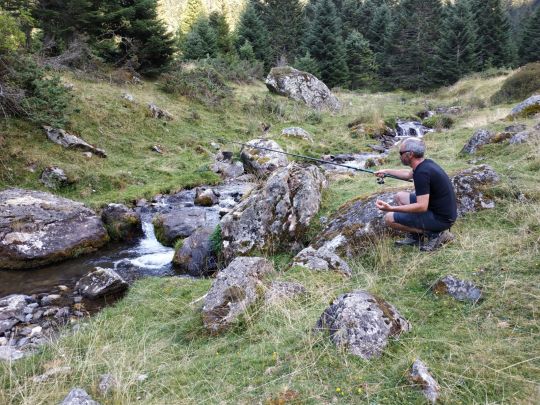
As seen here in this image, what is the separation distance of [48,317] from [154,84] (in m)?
17.6

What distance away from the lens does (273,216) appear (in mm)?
7672

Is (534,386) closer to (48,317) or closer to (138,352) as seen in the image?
(138,352)

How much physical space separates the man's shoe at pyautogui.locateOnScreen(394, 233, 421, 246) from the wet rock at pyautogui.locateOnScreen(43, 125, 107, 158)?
11.6 m

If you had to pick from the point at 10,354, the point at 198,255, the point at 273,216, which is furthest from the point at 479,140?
the point at 10,354

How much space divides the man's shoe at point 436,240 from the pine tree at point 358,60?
37.5 meters

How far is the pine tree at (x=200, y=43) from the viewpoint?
99.9 feet

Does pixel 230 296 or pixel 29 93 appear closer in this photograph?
pixel 230 296

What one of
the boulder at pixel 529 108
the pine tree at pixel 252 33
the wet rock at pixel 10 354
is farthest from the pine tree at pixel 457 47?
the wet rock at pixel 10 354

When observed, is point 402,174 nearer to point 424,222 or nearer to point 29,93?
point 424,222

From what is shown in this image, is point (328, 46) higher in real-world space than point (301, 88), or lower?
higher

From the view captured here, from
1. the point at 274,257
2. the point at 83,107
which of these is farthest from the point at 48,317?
the point at 83,107

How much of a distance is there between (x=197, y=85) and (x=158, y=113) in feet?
18.0

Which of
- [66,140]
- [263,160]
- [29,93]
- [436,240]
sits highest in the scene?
[29,93]

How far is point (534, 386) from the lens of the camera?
2.85 meters
